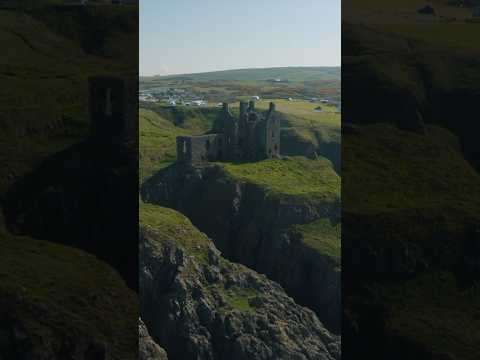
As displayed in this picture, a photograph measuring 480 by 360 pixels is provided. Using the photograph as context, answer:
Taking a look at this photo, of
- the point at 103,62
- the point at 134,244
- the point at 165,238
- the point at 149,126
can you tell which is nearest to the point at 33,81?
the point at 103,62

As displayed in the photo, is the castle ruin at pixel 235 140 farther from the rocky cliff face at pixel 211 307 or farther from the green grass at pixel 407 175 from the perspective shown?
the green grass at pixel 407 175

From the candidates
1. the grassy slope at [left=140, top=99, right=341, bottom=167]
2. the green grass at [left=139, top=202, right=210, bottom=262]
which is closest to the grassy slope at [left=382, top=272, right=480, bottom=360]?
the green grass at [left=139, top=202, right=210, bottom=262]

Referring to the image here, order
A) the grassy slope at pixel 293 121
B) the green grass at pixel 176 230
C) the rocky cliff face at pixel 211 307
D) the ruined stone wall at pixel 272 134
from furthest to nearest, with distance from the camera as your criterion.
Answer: the grassy slope at pixel 293 121
the ruined stone wall at pixel 272 134
the green grass at pixel 176 230
the rocky cliff face at pixel 211 307

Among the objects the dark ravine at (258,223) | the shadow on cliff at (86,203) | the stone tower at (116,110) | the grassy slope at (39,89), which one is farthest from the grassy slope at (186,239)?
the stone tower at (116,110)

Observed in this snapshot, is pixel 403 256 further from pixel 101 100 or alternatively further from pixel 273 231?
pixel 273 231

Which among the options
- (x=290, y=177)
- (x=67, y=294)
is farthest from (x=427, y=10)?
(x=290, y=177)

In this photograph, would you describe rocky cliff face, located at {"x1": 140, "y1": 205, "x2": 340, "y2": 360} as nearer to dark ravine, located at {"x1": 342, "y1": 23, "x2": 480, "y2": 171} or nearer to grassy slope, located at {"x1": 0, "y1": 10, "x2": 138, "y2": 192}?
grassy slope, located at {"x1": 0, "y1": 10, "x2": 138, "y2": 192}
